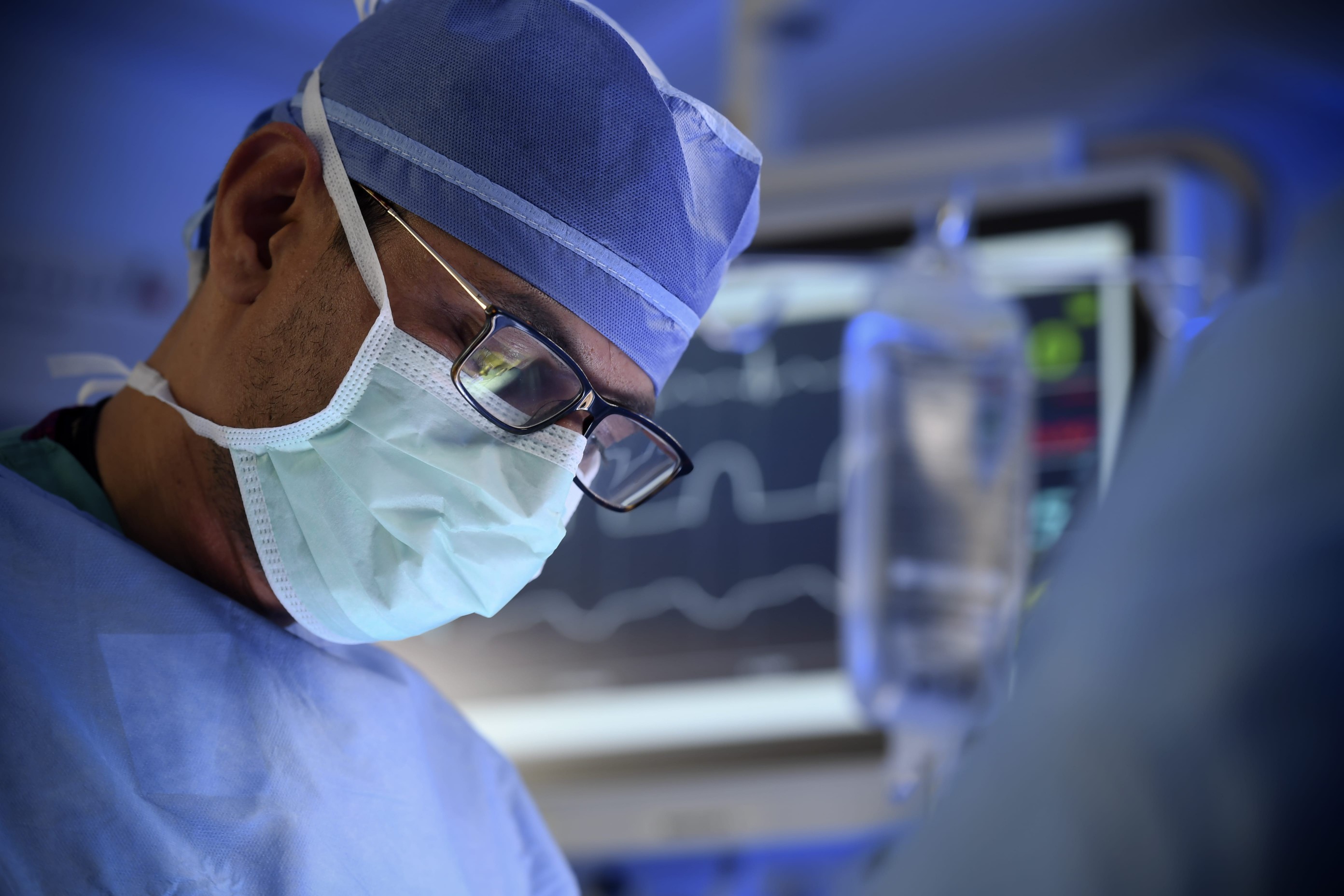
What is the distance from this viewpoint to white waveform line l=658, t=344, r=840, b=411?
2.00m

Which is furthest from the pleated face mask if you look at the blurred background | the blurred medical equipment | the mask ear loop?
the blurred medical equipment

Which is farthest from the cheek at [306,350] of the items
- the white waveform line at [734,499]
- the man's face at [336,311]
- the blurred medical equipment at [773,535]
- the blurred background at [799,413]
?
the white waveform line at [734,499]

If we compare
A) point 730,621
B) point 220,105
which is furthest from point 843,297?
point 220,105

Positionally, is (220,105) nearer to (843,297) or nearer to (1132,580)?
(1132,580)

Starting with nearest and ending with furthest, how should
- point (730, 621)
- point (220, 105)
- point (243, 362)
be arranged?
point (243, 362) → point (220, 105) → point (730, 621)

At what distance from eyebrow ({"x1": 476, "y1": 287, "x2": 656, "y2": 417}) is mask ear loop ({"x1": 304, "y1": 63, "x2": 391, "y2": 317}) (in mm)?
63

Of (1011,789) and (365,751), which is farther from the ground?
(1011,789)

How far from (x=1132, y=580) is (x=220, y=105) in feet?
3.03

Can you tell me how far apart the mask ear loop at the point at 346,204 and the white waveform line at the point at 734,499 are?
4.14ft

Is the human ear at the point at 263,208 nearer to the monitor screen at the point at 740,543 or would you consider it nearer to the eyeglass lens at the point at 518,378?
the eyeglass lens at the point at 518,378

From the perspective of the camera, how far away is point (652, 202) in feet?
2.38

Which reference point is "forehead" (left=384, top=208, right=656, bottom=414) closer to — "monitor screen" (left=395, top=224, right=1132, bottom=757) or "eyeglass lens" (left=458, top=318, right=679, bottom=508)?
"eyeglass lens" (left=458, top=318, right=679, bottom=508)

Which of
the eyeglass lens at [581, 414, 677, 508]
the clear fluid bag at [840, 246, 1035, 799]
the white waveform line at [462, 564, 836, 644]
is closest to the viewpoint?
the eyeglass lens at [581, 414, 677, 508]

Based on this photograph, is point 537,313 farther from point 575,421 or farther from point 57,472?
point 57,472
